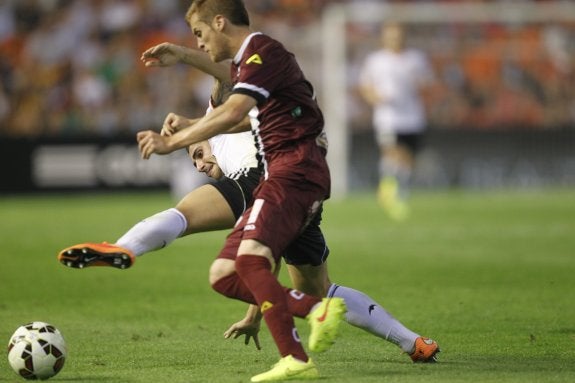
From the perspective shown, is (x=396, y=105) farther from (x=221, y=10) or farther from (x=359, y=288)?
(x=221, y=10)

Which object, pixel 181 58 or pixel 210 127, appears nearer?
pixel 210 127

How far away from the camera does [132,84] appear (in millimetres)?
23516

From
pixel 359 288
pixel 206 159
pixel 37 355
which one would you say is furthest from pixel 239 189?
pixel 359 288

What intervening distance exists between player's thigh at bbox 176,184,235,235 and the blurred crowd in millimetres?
15807

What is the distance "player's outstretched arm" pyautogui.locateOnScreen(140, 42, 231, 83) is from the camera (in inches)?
281

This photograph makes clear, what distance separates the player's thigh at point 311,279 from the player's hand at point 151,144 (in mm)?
1168

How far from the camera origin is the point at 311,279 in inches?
264

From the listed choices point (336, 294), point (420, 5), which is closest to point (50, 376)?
point (336, 294)

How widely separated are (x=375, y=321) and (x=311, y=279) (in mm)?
428

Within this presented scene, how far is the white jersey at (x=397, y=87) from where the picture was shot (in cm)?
1952

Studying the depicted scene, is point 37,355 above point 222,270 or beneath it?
beneath

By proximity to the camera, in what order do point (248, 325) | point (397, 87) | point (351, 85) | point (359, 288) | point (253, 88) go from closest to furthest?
point (253, 88)
point (248, 325)
point (359, 288)
point (397, 87)
point (351, 85)

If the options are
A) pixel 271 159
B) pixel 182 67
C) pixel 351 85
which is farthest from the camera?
pixel 182 67

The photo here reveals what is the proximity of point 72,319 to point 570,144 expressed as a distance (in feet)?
53.3
